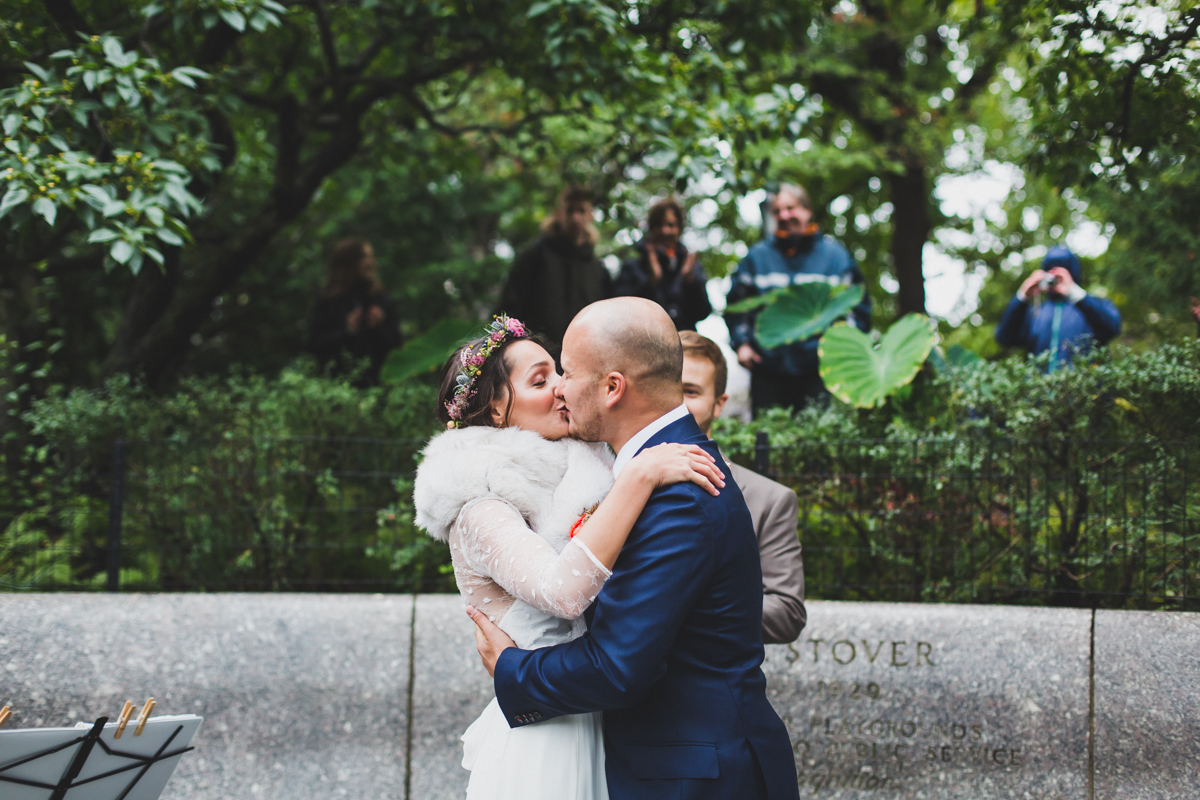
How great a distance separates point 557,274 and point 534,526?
4203 mm

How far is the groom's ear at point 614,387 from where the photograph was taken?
7.03ft

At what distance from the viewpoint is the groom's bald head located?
2133 mm

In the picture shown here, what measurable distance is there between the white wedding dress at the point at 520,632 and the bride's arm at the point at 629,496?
0.42 ft

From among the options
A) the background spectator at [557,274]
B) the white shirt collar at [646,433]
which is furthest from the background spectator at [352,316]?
the white shirt collar at [646,433]

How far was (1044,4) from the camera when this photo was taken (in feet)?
15.0

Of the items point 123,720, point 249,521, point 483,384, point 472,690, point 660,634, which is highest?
point 483,384

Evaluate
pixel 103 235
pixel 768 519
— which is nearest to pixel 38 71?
pixel 103 235

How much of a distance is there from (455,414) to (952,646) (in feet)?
9.37

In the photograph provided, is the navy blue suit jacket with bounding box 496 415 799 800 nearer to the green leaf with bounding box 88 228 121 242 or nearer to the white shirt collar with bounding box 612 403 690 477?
the white shirt collar with bounding box 612 403 690 477

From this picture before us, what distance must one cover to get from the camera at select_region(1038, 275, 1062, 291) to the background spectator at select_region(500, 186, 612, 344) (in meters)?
3.05

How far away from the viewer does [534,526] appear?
235 cm

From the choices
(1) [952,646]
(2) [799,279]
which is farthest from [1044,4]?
(1) [952,646]

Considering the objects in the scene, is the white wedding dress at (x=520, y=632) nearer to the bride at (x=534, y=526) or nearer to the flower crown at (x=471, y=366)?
the bride at (x=534, y=526)

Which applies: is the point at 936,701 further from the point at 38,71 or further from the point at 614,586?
the point at 38,71
